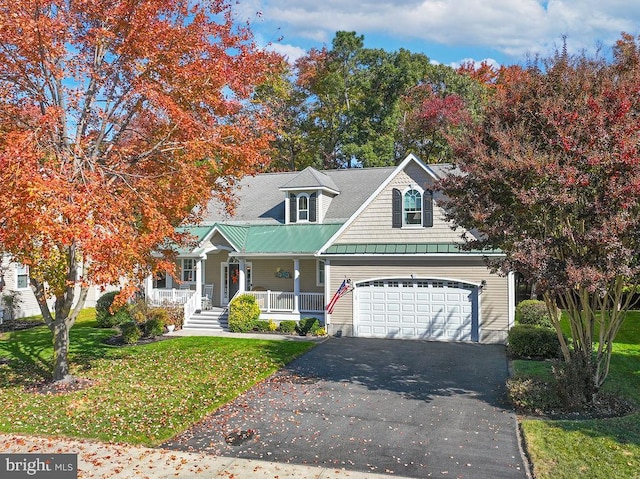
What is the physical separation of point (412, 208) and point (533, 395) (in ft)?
35.0

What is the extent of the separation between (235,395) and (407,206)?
11182 millimetres

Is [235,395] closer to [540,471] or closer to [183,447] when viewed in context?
[183,447]

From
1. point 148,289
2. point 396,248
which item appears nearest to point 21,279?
point 148,289

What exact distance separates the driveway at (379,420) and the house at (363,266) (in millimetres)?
3611

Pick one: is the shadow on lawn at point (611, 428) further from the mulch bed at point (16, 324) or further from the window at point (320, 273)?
the mulch bed at point (16, 324)

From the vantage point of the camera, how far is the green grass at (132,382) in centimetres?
1055

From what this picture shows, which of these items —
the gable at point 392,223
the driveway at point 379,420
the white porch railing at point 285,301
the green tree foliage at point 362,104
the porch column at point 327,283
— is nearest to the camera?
the driveway at point 379,420

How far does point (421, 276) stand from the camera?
20.0 metres

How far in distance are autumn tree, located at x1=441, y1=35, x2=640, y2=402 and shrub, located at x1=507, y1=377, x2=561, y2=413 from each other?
1.88 feet

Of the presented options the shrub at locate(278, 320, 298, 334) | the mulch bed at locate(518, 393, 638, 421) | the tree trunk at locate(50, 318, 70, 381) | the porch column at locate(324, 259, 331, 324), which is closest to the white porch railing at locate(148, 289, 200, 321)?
the shrub at locate(278, 320, 298, 334)

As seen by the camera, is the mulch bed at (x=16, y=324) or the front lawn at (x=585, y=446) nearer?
the front lawn at (x=585, y=446)

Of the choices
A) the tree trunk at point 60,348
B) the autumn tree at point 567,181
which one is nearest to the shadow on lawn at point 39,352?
the tree trunk at point 60,348

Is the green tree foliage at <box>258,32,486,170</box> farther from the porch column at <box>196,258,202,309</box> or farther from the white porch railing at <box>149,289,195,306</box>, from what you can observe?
the white porch railing at <box>149,289,195,306</box>

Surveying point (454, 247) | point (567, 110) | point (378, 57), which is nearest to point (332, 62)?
point (378, 57)
